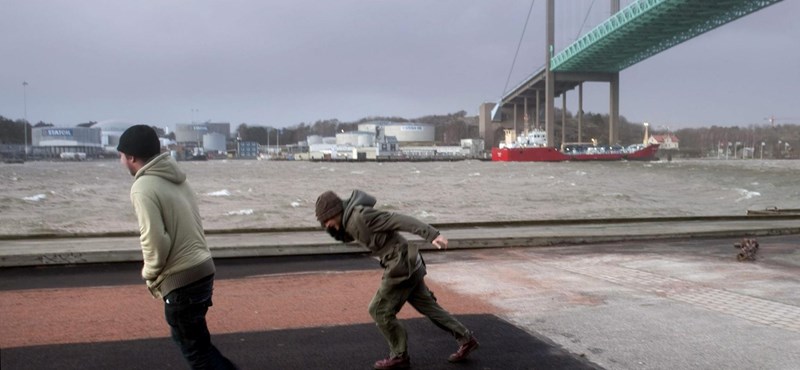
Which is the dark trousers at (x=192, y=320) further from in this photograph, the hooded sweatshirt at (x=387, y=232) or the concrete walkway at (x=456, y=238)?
the concrete walkway at (x=456, y=238)

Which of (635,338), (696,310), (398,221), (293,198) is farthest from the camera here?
(293,198)

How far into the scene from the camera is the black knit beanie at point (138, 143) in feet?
12.8

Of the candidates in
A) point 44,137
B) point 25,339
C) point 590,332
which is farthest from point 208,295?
point 44,137

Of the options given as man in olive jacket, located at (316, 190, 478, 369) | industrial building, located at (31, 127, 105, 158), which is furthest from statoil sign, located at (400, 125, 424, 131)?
man in olive jacket, located at (316, 190, 478, 369)

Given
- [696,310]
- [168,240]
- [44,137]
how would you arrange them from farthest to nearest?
1. [44,137]
2. [696,310]
3. [168,240]

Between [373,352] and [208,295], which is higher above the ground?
[208,295]

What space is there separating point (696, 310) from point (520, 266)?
3.27 meters

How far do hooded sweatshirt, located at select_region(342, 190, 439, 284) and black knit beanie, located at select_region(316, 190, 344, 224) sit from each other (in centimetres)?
7

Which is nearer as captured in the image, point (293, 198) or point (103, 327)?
point (103, 327)

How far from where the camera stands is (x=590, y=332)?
20.6ft

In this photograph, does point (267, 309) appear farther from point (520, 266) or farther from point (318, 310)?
point (520, 266)

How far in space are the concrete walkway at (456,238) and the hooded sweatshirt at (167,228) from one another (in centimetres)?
664

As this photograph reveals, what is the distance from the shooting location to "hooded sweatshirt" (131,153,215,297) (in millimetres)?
3742

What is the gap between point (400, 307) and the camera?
5152 millimetres
